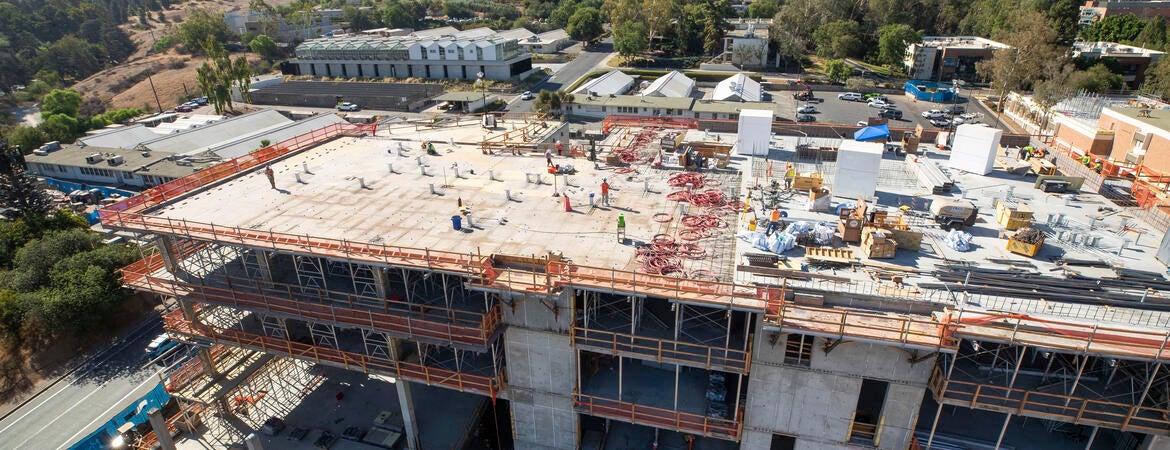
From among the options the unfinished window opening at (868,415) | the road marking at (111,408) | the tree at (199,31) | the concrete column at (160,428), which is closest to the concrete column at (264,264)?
the concrete column at (160,428)

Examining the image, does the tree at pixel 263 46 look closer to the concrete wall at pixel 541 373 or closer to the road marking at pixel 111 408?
the road marking at pixel 111 408

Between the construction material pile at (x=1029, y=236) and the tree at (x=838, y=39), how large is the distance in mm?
105332

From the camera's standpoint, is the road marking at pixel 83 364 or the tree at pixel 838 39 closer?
Answer: the road marking at pixel 83 364

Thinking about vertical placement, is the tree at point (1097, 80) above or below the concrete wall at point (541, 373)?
above

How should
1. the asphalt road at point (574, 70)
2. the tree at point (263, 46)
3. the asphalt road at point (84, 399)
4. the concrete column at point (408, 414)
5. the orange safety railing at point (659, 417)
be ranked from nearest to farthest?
the orange safety railing at point (659, 417)
the concrete column at point (408, 414)
the asphalt road at point (84, 399)
the asphalt road at point (574, 70)
the tree at point (263, 46)

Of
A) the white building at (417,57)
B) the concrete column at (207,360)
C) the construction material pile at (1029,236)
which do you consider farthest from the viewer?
the white building at (417,57)

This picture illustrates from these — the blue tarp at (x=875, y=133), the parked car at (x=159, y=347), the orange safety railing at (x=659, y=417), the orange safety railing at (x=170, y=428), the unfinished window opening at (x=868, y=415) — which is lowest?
the parked car at (x=159, y=347)

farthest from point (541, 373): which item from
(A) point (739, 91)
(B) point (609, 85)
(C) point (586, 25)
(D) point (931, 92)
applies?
(C) point (586, 25)

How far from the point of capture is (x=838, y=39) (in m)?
119

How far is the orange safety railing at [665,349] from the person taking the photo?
23.4 meters

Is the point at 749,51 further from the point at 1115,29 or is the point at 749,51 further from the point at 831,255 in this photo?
the point at 831,255

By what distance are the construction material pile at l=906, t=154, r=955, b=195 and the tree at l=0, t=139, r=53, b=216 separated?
7423 centimetres

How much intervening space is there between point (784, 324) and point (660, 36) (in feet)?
455

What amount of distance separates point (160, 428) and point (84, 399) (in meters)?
16.9
